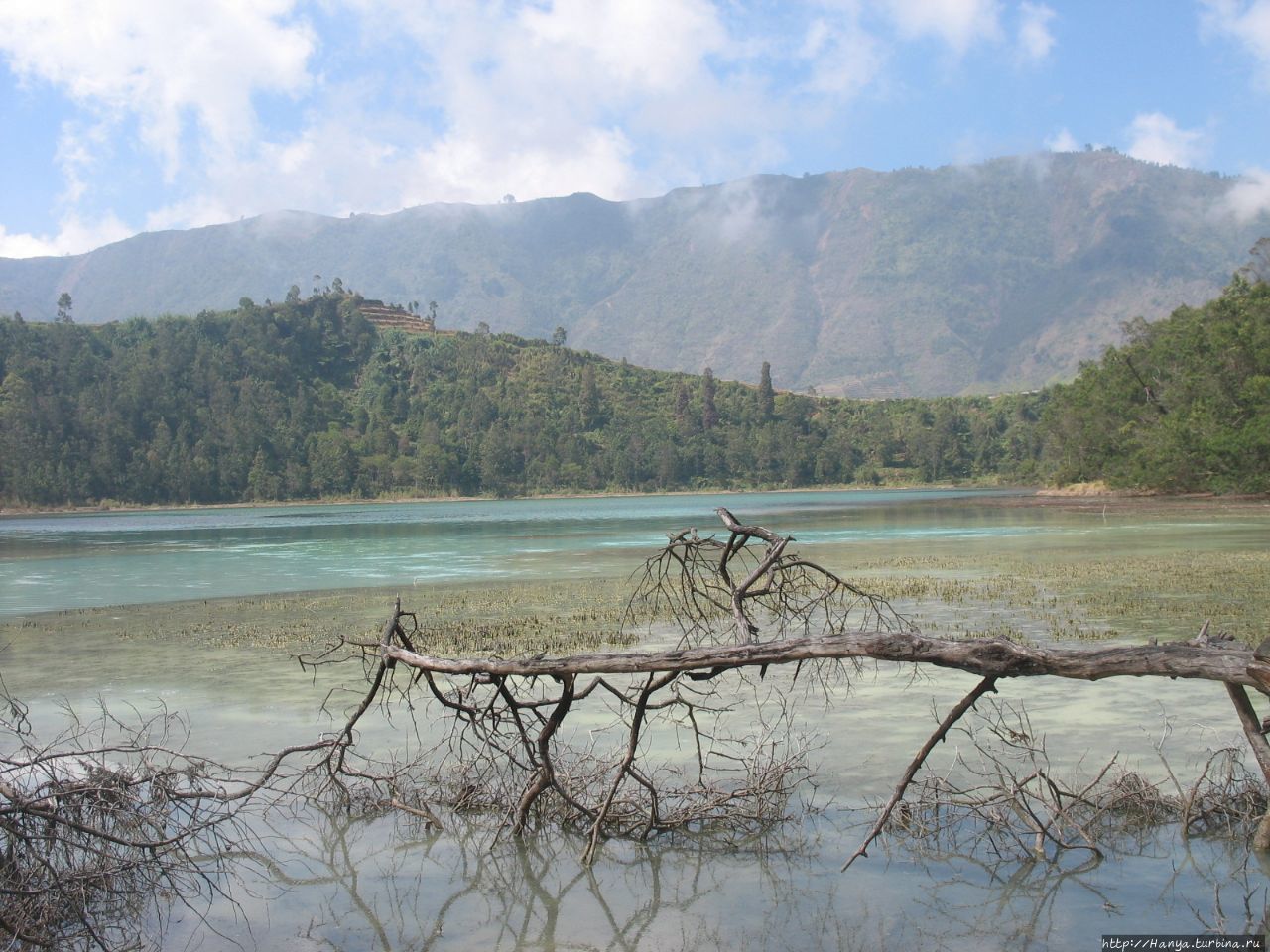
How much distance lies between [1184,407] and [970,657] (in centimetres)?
7188

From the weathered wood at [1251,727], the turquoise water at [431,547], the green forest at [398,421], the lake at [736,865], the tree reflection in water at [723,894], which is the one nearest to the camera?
the weathered wood at [1251,727]

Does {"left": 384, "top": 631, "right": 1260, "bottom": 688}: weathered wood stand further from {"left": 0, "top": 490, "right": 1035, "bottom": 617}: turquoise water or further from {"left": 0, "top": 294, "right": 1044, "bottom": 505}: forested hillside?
{"left": 0, "top": 294, "right": 1044, "bottom": 505}: forested hillside

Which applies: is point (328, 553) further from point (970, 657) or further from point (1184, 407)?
point (1184, 407)

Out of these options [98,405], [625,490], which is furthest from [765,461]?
[98,405]

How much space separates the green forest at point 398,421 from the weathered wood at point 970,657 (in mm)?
99500

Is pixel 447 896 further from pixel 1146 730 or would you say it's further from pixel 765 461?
pixel 765 461

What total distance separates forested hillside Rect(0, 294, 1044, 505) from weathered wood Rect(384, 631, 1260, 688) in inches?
4770

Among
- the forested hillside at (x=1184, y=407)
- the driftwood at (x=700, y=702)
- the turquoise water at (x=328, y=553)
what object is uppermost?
the forested hillside at (x=1184, y=407)

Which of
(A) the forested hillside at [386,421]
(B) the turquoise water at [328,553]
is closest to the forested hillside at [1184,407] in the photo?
(B) the turquoise water at [328,553]

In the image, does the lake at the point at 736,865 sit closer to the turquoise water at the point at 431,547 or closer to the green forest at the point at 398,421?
the turquoise water at the point at 431,547

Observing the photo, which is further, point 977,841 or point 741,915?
point 977,841

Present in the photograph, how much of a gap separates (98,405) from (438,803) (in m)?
142

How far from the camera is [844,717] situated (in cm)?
1116

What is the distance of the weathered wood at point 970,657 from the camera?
17.7ft
